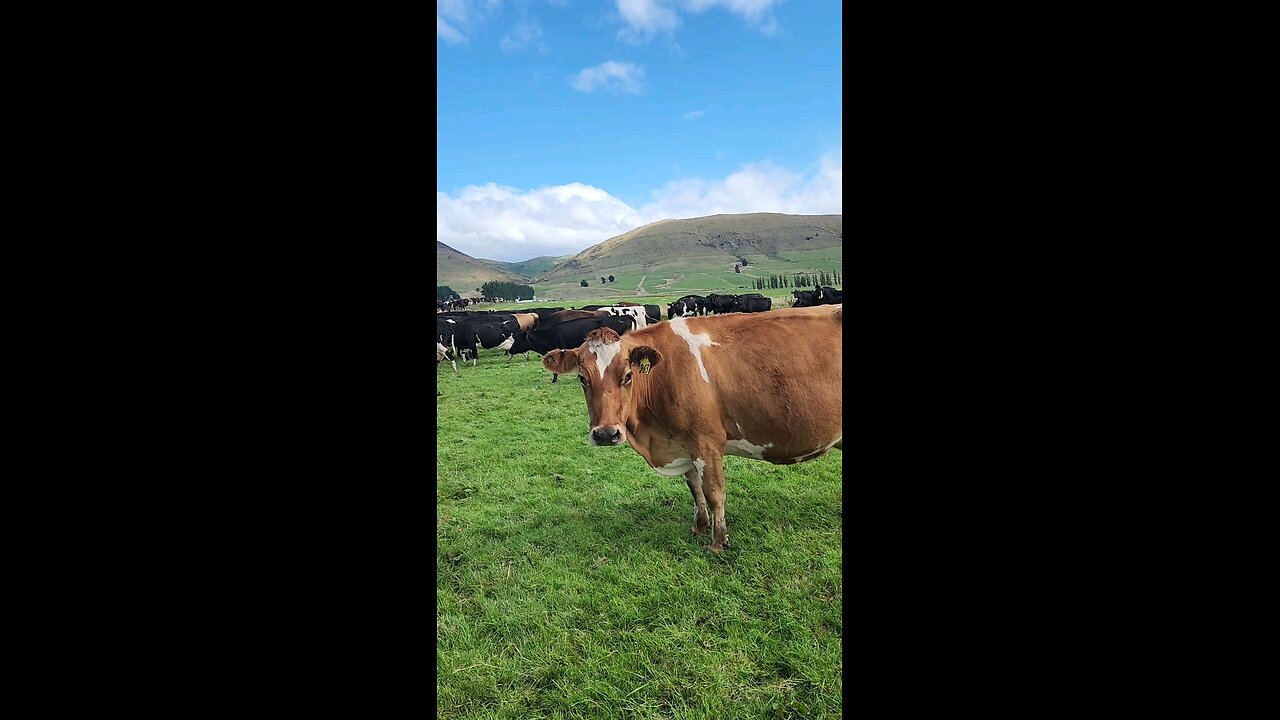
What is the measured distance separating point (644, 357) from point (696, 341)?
0.61 m

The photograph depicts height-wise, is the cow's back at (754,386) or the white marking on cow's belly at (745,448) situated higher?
the cow's back at (754,386)

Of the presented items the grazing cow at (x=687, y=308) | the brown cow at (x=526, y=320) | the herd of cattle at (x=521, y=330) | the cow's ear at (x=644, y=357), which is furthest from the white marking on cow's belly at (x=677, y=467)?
the grazing cow at (x=687, y=308)

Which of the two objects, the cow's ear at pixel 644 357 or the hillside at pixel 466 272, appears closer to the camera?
the cow's ear at pixel 644 357

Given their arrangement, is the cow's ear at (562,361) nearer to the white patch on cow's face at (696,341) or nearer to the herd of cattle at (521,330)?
the white patch on cow's face at (696,341)

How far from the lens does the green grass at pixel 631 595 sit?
2.20m

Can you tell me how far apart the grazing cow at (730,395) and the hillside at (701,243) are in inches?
3855

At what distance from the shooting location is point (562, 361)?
11.0 ft
